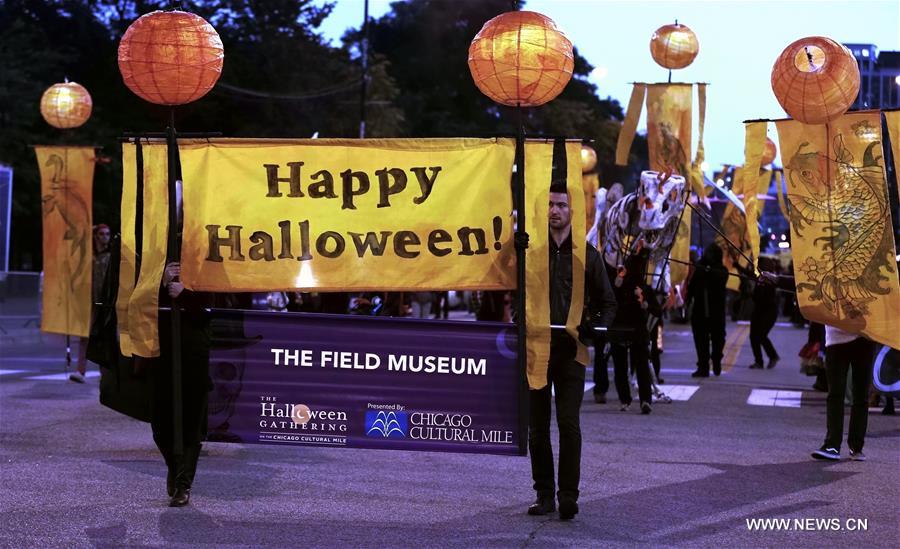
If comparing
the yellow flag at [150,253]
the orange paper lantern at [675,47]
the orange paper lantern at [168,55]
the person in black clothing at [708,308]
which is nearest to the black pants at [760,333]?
the person in black clothing at [708,308]

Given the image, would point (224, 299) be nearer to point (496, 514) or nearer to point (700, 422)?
point (496, 514)

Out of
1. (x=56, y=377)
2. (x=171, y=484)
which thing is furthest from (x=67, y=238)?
(x=171, y=484)

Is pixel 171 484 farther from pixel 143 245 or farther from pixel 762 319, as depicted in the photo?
pixel 762 319

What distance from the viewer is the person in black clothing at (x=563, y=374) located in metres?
7.99

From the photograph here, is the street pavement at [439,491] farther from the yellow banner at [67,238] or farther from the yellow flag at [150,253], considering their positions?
the yellow banner at [67,238]

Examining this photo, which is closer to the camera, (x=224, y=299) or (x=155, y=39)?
(x=155, y=39)

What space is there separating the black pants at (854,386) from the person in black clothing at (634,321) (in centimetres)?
342

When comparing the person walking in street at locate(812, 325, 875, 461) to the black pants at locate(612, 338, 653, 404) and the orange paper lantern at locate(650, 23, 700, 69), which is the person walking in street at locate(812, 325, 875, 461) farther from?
the orange paper lantern at locate(650, 23, 700, 69)

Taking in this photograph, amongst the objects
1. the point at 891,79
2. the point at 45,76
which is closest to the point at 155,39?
the point at 891,79

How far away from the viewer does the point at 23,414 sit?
1325cm

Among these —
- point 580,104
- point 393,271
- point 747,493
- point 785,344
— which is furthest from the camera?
point 580,104

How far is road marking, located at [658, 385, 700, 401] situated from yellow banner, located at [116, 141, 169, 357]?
974 cm

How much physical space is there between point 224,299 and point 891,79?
2893cm

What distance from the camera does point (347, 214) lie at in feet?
26.3
